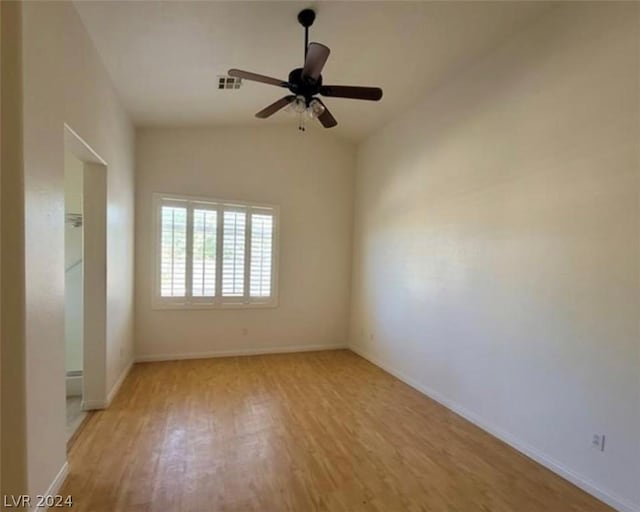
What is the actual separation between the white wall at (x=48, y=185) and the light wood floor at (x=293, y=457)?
54 centimetres

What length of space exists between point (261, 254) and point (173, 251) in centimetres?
125

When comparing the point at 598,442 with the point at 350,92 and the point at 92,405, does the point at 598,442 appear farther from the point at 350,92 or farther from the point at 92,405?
the point at 92,405

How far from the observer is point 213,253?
16.7ft

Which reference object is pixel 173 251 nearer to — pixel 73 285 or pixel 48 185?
pixel 73 285

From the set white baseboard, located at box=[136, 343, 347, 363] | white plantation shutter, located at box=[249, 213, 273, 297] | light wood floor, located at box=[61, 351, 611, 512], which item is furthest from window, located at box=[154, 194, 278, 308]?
light wood floor, located at box=[61, 351, 611, 512]

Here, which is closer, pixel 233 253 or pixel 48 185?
pixel 48 185

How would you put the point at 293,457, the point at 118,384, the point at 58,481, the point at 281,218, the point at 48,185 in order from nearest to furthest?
the point at 48,185 → the point at 58,481 → the point at 293,457 → the point at 118,384 → the point at 281,218

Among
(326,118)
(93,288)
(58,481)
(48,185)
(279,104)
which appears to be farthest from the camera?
(93,288)

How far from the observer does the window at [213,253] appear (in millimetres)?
4875


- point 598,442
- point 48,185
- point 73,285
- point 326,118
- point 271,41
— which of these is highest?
point 271,41

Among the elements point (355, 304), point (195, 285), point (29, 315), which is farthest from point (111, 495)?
point (355, 304)

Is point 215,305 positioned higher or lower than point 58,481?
higher

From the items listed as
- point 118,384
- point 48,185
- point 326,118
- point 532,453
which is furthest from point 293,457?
point 326,118

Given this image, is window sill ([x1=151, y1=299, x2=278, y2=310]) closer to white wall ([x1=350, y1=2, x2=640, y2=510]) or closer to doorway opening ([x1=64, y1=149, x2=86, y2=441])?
doorway opening ([x1=64, y1=149, x2=86, y2=441])
